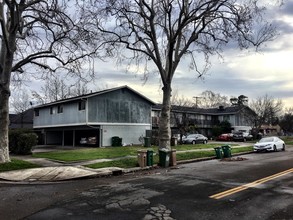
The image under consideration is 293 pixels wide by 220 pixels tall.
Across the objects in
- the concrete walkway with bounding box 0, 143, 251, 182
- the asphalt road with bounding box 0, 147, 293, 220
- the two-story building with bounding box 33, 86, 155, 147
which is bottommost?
the asphalt road with bounding box 0, 147, 293, 220

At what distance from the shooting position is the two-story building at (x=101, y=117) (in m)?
35.1

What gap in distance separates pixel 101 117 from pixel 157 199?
26.7 meters

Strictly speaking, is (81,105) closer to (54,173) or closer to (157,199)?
(54,173)

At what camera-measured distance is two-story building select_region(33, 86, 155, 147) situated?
115ft

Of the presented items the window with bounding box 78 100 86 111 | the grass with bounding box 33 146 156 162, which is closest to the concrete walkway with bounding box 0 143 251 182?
the grass with bounding box 33 146 156 162

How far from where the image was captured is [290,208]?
8242 millimetres

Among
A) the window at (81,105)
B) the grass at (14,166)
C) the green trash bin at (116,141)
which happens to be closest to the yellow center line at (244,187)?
the grass at (14,166)

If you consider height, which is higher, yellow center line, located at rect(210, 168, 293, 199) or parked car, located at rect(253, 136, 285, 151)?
parked car, located at rect(253, 136, 285, 151)

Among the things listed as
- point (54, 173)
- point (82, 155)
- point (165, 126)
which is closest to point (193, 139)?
point (165, 126)

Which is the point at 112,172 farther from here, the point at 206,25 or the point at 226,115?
the point at 226,115

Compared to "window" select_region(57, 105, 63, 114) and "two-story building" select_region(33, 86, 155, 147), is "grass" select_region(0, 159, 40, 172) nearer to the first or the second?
"two-story building" select_region(33, 86, 155, 147)

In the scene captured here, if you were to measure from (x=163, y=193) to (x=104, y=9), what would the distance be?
1593 cm

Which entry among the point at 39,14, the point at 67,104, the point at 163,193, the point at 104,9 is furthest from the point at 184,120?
the point at 163,193

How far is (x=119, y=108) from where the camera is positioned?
3741 cm
